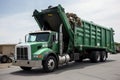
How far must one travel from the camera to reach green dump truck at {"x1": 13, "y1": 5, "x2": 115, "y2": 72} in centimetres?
1176

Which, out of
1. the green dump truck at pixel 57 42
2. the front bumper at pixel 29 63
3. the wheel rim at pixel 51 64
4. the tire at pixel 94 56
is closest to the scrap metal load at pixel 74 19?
the green dump truck at pixel 57 42

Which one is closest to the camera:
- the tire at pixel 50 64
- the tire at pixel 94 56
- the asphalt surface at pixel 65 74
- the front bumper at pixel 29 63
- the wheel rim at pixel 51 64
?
the asphalt surface at pixel 65 74

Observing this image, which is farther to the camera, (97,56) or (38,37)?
(97,56)

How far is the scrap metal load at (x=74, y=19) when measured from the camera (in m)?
14.3

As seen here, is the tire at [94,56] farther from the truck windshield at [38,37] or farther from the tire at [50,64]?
the truck windshield at [38,37]

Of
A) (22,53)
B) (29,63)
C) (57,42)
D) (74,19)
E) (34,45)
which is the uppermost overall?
(74,19)

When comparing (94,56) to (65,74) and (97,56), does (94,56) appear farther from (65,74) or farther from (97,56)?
(65,74)

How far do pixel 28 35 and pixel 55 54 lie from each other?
229 centimetres

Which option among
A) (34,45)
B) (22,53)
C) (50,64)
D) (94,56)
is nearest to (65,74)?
(50,64)

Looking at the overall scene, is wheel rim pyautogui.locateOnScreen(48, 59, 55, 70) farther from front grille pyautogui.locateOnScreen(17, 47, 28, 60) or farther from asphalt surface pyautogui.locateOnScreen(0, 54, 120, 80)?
front grille pyautogui.locateOnScreen(17, 47, 28, 60)

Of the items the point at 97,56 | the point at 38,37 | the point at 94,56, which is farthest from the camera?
the point at 97,56

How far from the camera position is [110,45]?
20.0 m

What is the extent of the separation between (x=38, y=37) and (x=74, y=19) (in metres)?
2.98

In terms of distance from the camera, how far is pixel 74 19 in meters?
14.6
